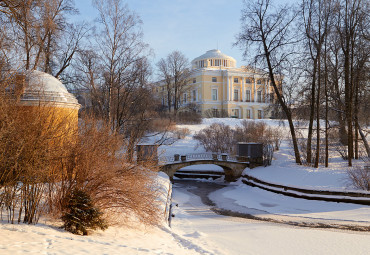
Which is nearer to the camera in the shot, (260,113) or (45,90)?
(45,90)

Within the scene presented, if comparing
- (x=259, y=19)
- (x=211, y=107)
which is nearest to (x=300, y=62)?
(x=259, y=19)

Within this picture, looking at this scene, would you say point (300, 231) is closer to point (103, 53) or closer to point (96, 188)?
point (96, 188)

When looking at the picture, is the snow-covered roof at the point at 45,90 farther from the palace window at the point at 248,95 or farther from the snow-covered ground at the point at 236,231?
the palace window at the point at 248,95

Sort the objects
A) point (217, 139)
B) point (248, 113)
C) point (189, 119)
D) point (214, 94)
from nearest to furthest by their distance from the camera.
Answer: point (217, 139) < point (189, 119) < point (214, 94) < point (248, 113)

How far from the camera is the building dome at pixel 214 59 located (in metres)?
60.6

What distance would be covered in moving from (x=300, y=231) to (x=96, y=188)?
27.3 feet

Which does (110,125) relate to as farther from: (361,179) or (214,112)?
(214,112)

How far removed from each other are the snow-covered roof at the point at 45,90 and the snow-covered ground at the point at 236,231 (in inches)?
156

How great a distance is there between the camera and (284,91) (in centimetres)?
2534

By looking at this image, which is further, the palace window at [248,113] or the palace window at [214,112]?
the palace window at [248,113]

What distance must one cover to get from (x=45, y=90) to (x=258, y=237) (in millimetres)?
9090

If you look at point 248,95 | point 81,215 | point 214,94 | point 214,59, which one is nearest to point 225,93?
point 214,94

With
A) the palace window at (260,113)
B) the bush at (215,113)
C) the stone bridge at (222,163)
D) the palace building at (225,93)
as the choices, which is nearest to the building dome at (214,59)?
the palace building at (225,93)

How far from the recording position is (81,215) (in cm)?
811
